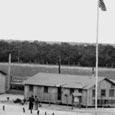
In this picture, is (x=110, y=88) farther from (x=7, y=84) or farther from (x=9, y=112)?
(x=7, y=84)

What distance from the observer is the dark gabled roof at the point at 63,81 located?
180 feet

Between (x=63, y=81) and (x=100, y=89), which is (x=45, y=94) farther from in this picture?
(x=100, y=89)

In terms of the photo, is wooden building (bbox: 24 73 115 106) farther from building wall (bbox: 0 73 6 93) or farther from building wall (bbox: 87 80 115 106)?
building wall (bbox: 0 73 6 93)

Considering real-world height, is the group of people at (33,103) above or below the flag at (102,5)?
below

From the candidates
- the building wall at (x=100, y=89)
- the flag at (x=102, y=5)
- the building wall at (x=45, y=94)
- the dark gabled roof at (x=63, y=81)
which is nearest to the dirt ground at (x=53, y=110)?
the building wall at (x=45, y=94)

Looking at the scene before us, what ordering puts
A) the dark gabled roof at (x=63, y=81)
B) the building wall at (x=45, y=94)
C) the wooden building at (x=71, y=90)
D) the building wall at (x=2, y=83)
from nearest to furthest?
the wooden building at (x=71, y=90) < the dark gabled roof at (x=63, y=81) < the building wall at (x=45, y=94) < the building wall at (x=2, y=83)

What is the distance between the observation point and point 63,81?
57406 millimetres

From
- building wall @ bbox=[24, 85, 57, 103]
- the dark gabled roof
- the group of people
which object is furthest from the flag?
building wall @ bbox=[24, 85, 57, 103]

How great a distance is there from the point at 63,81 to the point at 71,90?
2.89 m

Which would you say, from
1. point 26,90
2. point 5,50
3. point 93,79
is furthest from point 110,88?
point 5,50

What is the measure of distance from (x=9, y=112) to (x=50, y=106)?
8515 millimetres

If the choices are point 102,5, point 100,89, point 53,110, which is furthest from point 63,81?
point 102,5

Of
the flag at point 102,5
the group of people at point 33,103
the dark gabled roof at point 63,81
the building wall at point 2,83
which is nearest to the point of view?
the flag at point 102,5

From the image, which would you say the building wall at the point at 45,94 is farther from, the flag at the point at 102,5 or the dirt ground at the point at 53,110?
the flag at the point at 102,5
